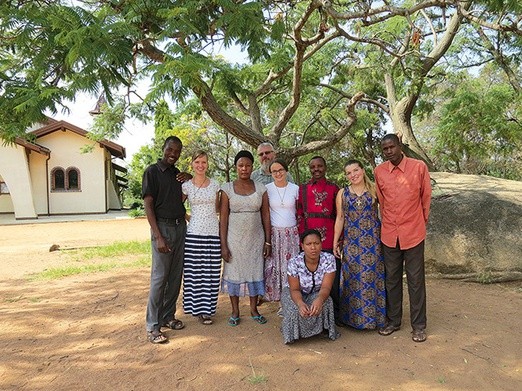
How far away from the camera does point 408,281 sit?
13.5 feet

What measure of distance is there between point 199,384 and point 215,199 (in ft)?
5.74

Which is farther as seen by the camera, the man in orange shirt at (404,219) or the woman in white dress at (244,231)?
the woman in white dress at (244,231)

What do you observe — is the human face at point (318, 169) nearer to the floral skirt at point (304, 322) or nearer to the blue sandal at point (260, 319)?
the floral skirt at point (304, 322)

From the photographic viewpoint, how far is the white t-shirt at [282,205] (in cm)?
441

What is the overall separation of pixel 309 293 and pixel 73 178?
65.9 feet

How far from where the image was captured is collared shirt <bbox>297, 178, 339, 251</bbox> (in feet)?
14.2

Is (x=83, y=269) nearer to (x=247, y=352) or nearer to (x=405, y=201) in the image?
(x=247, y=352)

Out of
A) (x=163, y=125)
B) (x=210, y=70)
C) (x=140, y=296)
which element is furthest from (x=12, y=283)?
(x=210, y=70)

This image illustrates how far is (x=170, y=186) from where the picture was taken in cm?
409

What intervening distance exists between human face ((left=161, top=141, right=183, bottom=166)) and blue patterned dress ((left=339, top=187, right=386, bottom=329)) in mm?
1656

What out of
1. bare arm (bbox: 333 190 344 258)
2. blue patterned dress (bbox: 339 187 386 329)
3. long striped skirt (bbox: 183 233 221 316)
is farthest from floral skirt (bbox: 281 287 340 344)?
long striped skirt (bbox: 183 233 221 316)

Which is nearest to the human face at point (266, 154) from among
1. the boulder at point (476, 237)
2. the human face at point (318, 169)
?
the human face at point (318, 169)

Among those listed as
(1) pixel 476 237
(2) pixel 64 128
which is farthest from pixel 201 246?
(2) pixel 64 128

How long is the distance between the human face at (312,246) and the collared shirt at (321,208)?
1.32 feet
